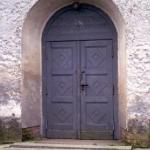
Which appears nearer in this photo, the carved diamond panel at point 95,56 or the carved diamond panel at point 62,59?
the carved diamond panel at point 95,56

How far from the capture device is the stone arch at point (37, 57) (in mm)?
8203

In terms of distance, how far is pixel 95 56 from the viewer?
8664 mm

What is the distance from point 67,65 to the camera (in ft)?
28.8

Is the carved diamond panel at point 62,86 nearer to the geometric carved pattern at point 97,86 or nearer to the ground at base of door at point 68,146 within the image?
the geometric carved pattern at point 97,86

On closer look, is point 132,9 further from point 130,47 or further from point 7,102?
point 7,102

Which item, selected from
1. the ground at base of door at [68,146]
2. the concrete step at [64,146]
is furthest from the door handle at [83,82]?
the concrete step at [64,146]

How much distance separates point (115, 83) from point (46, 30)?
5.90ft

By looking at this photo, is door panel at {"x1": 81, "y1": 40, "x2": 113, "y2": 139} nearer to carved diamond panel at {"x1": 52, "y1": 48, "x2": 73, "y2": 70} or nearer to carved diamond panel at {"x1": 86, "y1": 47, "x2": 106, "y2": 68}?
carved diamond panel at {"x1": 86, "y1": 47, "x2": 106, "y2": 68}

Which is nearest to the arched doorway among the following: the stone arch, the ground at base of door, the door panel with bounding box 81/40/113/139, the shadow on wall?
the door panel with bounding box 81/40/113/139

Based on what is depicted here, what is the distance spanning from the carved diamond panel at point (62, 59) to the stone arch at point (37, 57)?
0.31 meters

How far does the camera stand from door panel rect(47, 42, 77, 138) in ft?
28.7

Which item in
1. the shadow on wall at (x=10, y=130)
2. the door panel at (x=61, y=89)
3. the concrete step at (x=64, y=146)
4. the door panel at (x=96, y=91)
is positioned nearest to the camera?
the concrete step at (x=64, y=146)

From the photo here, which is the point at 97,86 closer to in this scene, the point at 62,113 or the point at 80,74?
the point at 80,74

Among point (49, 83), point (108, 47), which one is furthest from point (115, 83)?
point (49, 83)
